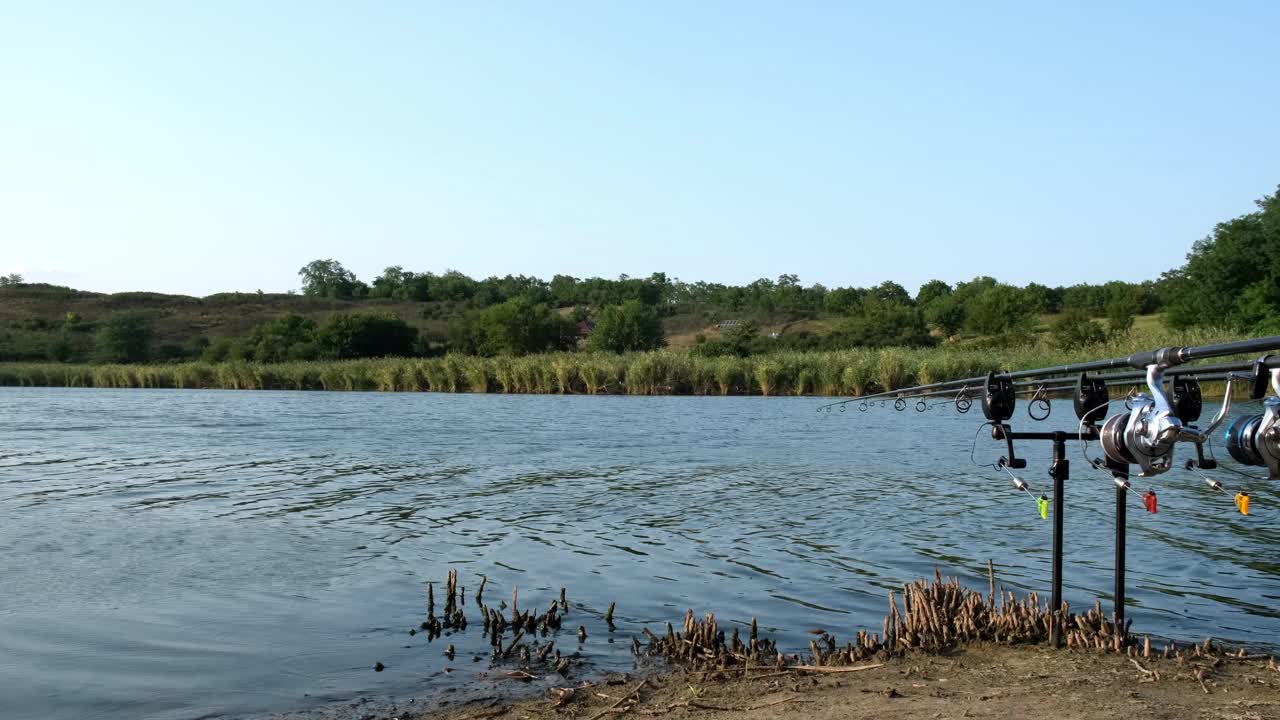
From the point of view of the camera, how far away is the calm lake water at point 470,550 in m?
7.00

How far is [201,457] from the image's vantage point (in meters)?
20.4

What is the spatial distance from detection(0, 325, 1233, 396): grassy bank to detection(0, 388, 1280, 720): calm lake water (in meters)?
18.0

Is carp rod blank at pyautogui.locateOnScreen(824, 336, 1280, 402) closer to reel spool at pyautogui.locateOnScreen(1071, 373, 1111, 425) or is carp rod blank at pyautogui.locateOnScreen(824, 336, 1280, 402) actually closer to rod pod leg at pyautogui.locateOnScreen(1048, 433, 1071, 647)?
reel spool at pyautogui.locateOnScreen(1071, 373, 1111, 425)

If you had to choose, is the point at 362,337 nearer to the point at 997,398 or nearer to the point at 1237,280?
the point at 1237,280

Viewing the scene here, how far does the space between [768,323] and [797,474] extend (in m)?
92.2

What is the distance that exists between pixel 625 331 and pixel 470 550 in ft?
261

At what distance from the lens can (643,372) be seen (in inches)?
1764

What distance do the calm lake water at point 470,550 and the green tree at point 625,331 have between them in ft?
215

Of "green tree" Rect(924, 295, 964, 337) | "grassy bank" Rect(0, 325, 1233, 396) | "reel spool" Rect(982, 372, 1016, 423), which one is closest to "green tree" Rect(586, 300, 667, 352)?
"green tree" Rect(924, 295, 964, 337)

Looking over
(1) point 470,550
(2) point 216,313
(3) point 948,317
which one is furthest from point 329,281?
(1) point 470,550

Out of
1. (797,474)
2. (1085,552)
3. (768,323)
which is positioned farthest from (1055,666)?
(768,323)

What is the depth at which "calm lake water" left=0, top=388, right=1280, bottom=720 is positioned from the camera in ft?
23.0

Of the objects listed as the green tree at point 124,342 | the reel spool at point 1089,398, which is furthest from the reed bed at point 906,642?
the green tree at point 124,342

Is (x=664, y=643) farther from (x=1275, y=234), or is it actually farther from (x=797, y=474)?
(x=1275, y=234)
